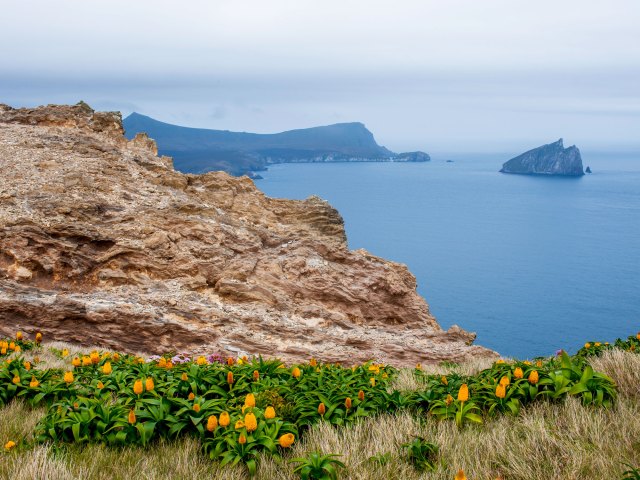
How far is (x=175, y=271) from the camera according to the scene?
1447cm

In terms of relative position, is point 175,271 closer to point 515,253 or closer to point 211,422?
point 211,422

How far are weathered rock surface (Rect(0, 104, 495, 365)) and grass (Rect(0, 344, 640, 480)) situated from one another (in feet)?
23.5

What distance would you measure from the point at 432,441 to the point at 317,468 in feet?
3.75

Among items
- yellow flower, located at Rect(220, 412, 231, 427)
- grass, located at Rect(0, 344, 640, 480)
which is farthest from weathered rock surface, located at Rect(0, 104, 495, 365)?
yellow flower, located at Rect(220, 412, 231, 427)

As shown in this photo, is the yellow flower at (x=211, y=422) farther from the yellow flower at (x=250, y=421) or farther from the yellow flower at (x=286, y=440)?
the yellow flower at (x=286, y=440)

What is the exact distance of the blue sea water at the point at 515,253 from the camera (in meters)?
70.7

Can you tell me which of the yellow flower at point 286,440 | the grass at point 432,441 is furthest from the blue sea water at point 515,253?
the yellow flower at point 286,440

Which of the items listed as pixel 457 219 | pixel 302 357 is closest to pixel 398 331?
pixel 302 357

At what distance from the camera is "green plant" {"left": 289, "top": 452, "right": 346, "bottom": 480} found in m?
4.36

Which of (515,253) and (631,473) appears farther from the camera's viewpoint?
(515,253)

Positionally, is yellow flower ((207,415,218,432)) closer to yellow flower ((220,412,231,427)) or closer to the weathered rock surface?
yellow flower ((220,412,231,427))

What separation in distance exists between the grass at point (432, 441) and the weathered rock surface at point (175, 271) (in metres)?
7.16

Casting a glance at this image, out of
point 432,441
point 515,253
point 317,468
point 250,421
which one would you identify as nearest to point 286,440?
point 250,421

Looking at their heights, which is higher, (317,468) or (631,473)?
(631,473)
